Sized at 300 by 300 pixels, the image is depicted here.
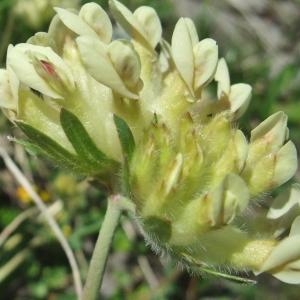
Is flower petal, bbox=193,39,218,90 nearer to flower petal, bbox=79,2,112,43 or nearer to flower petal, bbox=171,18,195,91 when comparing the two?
flower petal, bbox=171,18,195,91

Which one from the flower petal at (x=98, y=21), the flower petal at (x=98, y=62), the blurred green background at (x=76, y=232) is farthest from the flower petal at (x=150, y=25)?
the blurred green background at (x=76, y=232)

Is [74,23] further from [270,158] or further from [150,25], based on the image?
[270,158]

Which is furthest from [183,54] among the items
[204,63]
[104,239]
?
[104,239]

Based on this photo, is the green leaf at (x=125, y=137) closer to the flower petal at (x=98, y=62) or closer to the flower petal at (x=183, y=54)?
the flower petal at (x=98, y=62)

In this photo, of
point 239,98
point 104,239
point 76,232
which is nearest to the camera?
point 104,239

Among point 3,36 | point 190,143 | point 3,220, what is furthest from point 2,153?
point 190,143

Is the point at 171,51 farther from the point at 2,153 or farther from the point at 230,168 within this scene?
the point at 2,153
